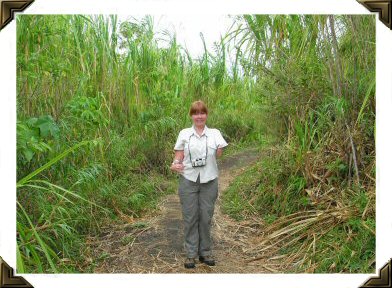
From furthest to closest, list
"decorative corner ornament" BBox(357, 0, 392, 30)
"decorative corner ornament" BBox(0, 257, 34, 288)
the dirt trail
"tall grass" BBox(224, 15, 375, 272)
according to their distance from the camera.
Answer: the dirt trail
"tall grass" BBox(224, 15, 375, 272)
"decorative corner ornament" BBox(357, 0, 392, 30)
"decorative corner ornament" BBox(0, 257, 34, 288)

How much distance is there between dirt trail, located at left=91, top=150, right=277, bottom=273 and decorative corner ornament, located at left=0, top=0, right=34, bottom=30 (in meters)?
1.69

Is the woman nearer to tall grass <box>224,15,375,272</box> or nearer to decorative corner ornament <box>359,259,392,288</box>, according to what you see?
tall grass <box>224,15,375,272</box>

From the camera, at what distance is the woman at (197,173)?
2691 mm

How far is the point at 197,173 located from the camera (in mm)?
2719

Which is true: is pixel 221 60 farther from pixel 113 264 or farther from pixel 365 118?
pixel 113 264

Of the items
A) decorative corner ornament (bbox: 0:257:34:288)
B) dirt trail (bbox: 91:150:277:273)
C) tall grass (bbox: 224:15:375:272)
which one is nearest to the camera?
decorative corner ornament (bbox: 0:257:34:288)

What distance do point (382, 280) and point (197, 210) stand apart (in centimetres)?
116

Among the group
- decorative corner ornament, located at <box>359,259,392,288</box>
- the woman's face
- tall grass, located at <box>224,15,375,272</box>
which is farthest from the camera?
decorative corner ornament, located at <box>359,259,392,288</box>

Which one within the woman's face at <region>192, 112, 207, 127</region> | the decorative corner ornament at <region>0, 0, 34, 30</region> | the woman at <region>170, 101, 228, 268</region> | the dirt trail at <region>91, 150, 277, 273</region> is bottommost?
the dirt trail at <region>91, 150, 277, 273</region>

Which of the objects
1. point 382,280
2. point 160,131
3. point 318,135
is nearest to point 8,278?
point 382,280

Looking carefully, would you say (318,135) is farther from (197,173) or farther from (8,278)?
(8,278)

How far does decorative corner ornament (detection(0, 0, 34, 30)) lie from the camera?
2137mm

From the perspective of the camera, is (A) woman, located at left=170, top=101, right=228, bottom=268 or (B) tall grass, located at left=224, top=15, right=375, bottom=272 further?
(B) tall grass, located at left=224, top=15, right=375, bottom=272

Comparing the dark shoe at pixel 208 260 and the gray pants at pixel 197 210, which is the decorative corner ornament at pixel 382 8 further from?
the dark shoe at pixel 208 260
